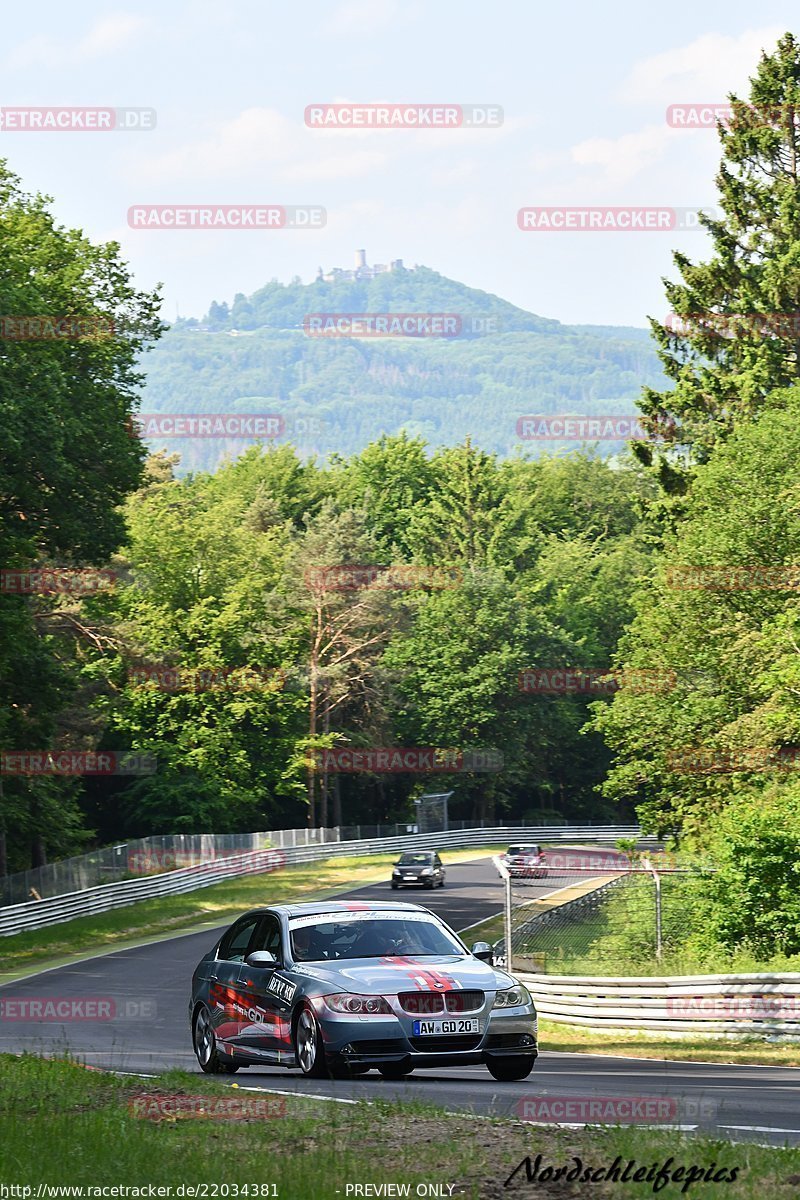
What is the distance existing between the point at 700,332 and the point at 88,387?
70.8ft

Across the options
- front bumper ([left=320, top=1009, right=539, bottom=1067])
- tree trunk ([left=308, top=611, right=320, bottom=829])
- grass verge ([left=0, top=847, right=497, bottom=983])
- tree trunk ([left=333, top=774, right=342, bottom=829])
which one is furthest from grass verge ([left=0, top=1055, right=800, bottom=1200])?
tree trunk ([left=333, top=774, right=342, bottom=829])

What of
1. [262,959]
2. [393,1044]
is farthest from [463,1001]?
[262,959]

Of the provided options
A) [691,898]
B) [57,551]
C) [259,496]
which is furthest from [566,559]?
[691,898]

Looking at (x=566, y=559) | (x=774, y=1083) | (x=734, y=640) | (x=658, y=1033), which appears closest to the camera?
(x=774, y=1083)

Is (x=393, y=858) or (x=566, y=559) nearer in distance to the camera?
(x=393, y=858)

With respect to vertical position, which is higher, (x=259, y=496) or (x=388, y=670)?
(x=259, y=496)

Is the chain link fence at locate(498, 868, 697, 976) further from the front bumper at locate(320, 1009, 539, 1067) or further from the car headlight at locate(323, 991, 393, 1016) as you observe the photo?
the car headlight at locate(323, 991, 393, 1016)

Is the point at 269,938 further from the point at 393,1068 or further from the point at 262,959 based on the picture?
the point at 393,1068

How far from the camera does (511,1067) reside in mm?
13531

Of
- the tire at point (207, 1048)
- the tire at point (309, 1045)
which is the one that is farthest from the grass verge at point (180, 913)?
the tire at point (309, 1045)

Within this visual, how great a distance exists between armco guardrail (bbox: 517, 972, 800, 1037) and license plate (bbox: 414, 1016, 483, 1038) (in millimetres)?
7138

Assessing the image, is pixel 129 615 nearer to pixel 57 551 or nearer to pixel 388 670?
pixel 388 670

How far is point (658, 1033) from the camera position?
71.7ft

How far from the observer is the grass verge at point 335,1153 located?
295 inches
